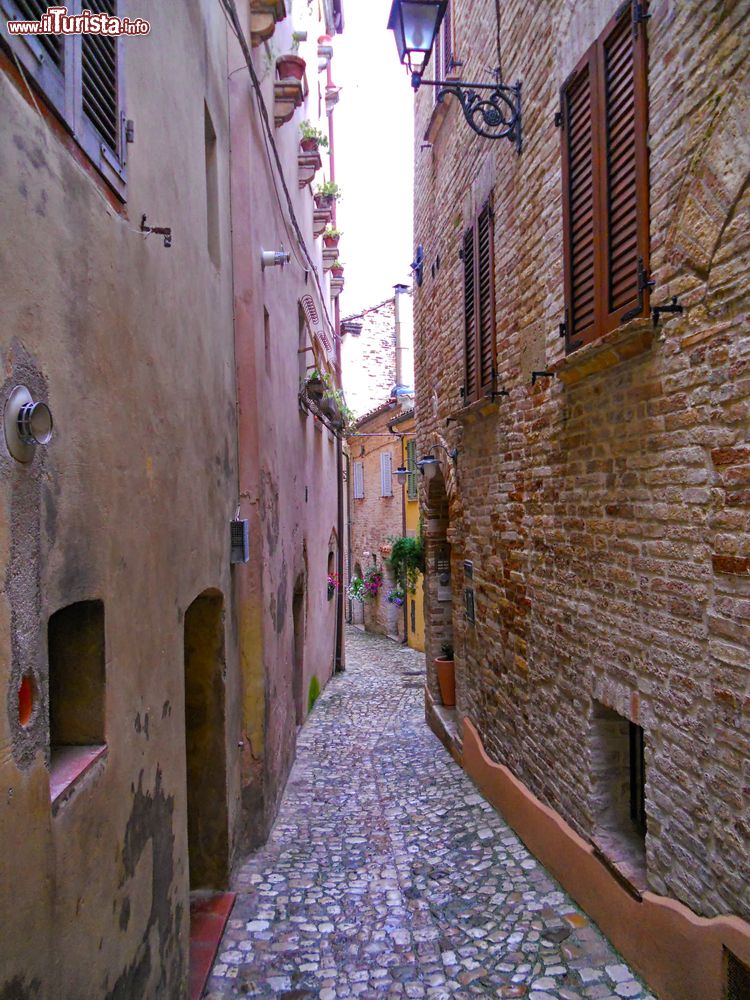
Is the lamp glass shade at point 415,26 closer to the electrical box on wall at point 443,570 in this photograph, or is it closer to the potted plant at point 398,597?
the electrical box on wall at point 443,570

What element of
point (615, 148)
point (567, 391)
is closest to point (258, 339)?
point (567, 391)

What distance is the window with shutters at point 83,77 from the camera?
2219 millimetres

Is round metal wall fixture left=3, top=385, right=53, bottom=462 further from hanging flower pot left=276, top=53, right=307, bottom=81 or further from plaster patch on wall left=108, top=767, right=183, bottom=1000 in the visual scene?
hanging flower pot left=276, top=53, right=307, bottom=81

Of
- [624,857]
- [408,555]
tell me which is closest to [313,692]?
[408,555]

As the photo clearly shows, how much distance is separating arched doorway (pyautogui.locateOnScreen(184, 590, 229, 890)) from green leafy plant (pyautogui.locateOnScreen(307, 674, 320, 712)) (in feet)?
20.1

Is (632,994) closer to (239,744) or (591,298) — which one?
(239,744)

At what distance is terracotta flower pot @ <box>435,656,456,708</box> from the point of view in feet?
33.3

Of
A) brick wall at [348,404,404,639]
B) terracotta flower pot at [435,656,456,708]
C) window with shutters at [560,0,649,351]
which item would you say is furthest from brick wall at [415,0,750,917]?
brick wall at [348,404,404,639]

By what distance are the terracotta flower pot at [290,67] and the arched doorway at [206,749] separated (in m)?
6.15

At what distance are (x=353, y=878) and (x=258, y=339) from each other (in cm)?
437

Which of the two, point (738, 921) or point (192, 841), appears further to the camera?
point (192, 841)

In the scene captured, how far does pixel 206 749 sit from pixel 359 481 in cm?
2026

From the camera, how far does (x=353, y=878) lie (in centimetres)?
564

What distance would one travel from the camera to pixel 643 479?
13.1 ft
